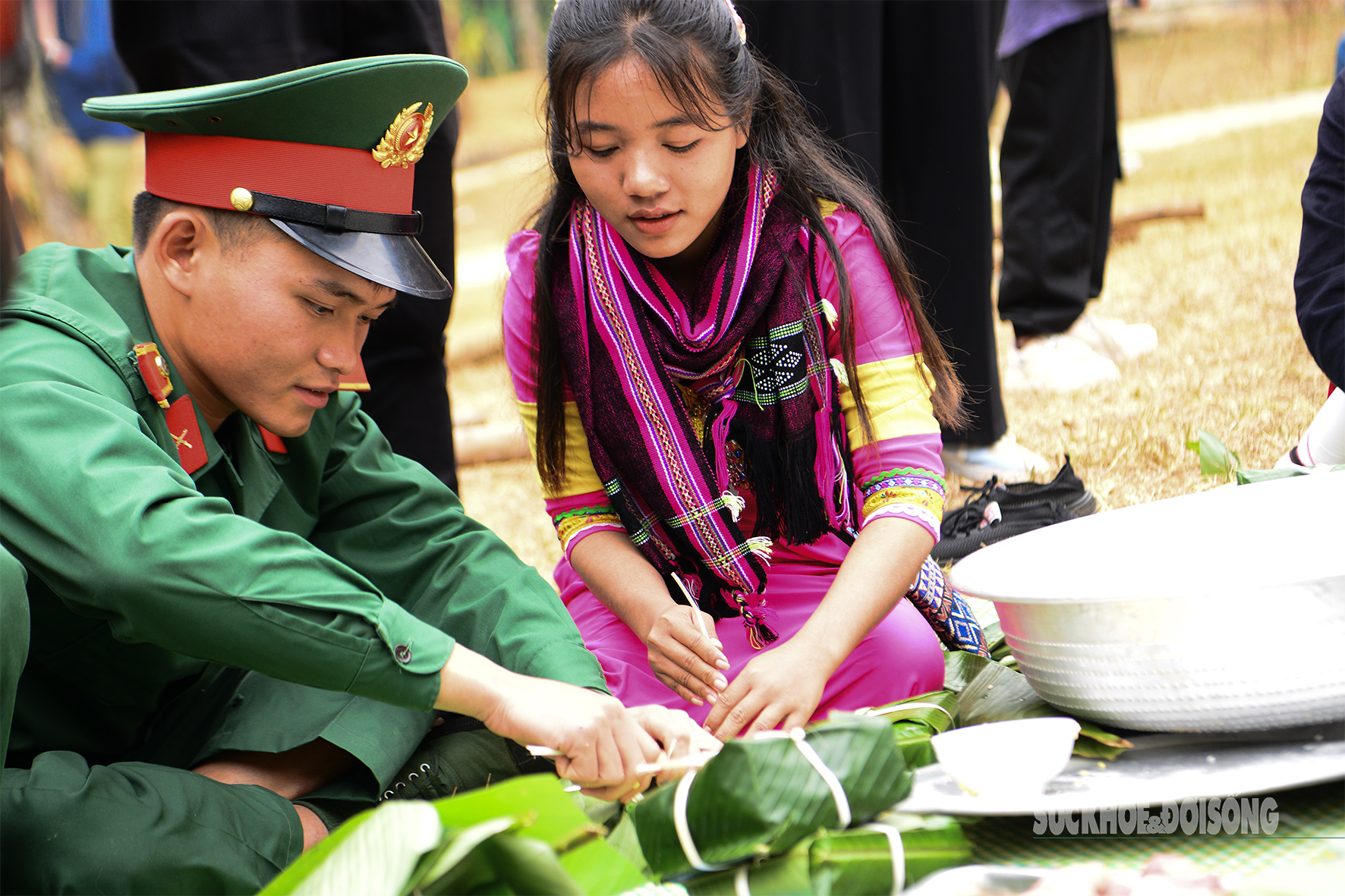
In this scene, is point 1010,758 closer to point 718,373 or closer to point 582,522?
point 718,373

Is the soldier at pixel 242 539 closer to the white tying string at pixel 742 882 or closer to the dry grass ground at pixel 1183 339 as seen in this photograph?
the white tying string at pixel 742 882

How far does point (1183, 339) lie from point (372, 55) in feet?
10.8

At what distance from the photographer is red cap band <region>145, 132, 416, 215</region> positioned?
1602 mm

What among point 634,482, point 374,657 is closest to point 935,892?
point 374,657

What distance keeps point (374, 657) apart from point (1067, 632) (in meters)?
0.77

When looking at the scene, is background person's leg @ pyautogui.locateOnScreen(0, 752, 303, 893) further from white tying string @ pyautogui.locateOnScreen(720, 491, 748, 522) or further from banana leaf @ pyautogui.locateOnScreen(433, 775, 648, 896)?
white tying string @ pyautogui.locateOnScreen(720, 491, 748, 522)

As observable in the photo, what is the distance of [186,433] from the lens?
63.8 inches

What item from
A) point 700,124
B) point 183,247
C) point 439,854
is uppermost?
point 700,124

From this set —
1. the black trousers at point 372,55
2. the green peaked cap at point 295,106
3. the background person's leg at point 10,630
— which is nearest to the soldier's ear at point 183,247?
the green peaked cap at point 295,106

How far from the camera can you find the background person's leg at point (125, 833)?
1.33m

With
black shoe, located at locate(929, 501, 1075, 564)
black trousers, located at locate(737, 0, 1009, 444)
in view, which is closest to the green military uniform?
black shoe, located at locate(929, 501, 1075, 564)

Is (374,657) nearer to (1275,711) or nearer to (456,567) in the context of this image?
(456,567)

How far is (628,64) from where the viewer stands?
1.71 metres

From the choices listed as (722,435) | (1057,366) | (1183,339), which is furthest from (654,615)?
(1183,339)
